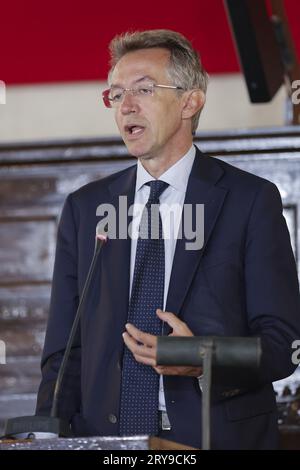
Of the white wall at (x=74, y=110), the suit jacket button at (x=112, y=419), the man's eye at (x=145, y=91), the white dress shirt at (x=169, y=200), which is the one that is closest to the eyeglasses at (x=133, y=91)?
the man's eye at (x=145, y=91)

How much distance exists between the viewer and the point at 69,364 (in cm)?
246

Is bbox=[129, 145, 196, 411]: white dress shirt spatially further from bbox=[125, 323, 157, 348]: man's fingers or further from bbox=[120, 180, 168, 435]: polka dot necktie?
bbox=[125, 323, 157, 348]: man's fingers

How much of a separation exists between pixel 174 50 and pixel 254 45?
1.66 ft

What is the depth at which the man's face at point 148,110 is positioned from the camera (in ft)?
7.91

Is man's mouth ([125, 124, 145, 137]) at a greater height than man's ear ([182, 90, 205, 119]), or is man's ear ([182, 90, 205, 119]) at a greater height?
man's ear ([182, 90, 205, 119])

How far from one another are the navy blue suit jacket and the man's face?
0.33ft

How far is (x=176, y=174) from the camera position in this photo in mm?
2465

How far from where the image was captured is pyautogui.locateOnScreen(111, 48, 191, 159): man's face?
2412mm

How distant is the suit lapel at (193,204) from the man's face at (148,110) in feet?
0.30

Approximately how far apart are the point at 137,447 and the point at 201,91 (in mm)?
1075

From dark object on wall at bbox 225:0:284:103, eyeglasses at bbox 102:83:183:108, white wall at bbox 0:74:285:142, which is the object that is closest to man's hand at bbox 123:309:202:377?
eyeglasses at bbox 102:83:183:108

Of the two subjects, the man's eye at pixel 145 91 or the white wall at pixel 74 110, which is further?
the white wall at pixel 74 110

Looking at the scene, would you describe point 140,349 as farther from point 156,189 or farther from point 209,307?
point 156,189

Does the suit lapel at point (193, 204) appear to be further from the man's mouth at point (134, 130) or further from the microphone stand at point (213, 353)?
the microphone stand at point (213, 353)
